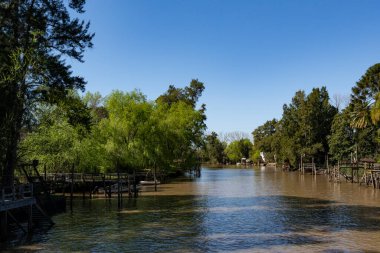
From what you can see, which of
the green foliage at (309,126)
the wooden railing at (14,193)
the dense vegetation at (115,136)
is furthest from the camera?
the green foliage at (309,126)

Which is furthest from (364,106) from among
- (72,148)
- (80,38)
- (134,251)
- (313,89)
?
(134,251)

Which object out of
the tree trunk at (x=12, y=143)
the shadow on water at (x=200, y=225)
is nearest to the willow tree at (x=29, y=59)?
the tree trunk at (x=12, y=143)

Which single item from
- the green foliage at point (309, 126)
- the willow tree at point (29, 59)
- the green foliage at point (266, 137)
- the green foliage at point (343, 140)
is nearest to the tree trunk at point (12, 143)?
the willow tree at point (29, 59)

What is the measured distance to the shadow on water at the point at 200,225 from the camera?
67.0 feet

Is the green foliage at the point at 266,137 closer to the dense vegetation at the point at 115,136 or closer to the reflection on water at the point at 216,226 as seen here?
the dense vegetation at the point at 115,136

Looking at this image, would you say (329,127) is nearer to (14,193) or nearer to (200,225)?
(200,225)

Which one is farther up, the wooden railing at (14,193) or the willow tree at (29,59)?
the willow tree at (29,59)

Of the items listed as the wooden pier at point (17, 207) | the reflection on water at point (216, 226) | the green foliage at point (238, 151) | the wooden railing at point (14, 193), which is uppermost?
the green foliage at point (238, 151)

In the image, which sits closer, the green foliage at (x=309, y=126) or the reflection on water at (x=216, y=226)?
the reflection on water at (x=216, y=226)

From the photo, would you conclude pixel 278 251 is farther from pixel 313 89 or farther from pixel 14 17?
pixel 313 89

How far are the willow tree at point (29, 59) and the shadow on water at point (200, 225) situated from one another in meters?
7.07

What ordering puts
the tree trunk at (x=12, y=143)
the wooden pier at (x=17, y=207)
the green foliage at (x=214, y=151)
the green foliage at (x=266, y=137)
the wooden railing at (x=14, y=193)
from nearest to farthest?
the wooden railing at (x=14, y=193), the wooden pier at (x=17, y=207), the tree trunk at (x=12, y=143), the green foliage at (x=266, y=137), the green foliage at (x=214, y=151)

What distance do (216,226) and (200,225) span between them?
3.53ft

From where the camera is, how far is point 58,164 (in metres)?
45.5
